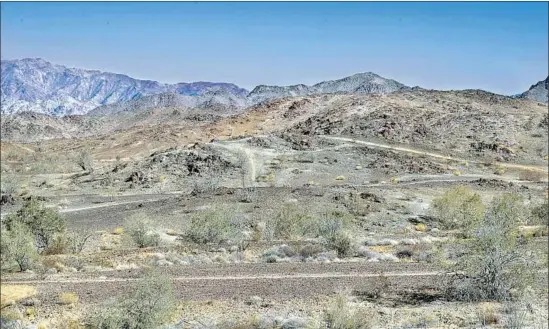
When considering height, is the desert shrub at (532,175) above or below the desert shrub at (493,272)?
above

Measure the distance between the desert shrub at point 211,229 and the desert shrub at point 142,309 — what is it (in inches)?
532

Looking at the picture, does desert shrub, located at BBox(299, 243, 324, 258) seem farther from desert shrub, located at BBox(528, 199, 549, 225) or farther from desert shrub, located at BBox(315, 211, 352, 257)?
desert shrub, located at BBox(528, 199, 549, 225)

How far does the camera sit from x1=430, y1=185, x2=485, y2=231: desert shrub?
116ft

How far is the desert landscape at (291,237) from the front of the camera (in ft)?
51.0

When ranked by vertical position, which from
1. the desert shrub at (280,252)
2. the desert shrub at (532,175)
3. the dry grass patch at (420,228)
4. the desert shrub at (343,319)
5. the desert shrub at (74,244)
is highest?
the desert shrub at (532,175)

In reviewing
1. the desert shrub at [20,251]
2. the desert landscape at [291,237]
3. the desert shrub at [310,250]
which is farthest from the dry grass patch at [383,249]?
the desert shrub at [20,251]

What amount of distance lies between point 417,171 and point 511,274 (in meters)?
46.9

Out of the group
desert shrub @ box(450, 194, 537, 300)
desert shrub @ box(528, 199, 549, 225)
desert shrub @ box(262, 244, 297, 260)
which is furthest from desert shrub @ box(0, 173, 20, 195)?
desert shrub @ box(450, 194, 537, 300)

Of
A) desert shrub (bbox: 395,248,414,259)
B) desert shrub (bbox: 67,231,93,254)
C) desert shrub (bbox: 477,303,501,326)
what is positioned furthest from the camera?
desert shrub (bbox: 67,231,93,254)

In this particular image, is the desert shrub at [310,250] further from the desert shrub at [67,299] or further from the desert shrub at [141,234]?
the desert shrub at [67,299]

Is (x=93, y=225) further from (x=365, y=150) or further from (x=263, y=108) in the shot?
(x=263, y=108)

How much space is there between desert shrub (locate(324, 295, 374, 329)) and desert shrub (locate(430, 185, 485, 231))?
21145mm

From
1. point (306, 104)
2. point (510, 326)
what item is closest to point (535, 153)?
point (306, 104)

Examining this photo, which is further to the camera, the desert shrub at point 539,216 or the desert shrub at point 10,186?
the desert shrub at point 10,186
